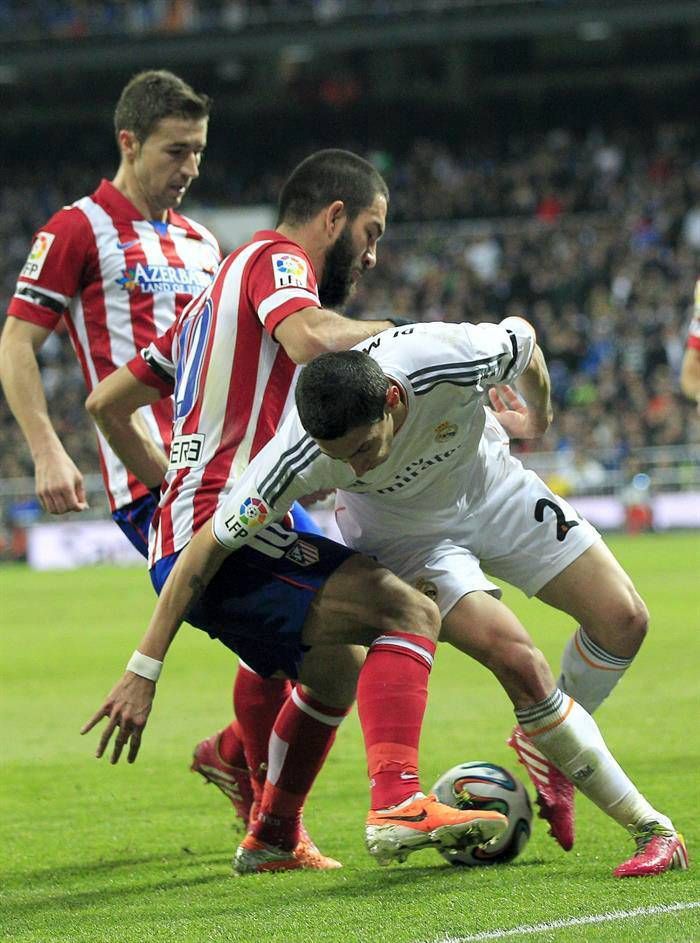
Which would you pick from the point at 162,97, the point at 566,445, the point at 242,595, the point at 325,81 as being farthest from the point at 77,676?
the point at 325,81

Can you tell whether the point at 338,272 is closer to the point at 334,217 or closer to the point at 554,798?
the point at 334,217

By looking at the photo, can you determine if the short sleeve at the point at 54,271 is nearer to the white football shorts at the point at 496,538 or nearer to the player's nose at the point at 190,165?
the player's nose at the point at 190,165

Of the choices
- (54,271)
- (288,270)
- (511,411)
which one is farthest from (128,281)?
(511,411)

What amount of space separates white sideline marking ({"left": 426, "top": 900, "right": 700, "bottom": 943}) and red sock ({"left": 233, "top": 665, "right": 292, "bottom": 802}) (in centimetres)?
192

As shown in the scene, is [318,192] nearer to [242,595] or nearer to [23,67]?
[242,595]

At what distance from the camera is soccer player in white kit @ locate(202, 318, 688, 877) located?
425cm

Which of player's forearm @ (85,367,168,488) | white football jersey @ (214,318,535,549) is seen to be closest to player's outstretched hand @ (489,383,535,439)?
white football jersey @ (214,318,535,549)

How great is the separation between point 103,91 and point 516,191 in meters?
10.8

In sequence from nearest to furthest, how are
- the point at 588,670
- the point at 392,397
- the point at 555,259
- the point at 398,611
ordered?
the point at 392,397 < the point at 398,611 < the point at 588,670 < the point at 555,259

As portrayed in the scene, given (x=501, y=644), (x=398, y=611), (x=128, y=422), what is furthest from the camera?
(x=128, y=422)

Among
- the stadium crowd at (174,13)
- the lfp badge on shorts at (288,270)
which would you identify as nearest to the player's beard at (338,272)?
the lfp badge on shorts at (288,270)

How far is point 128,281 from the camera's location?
601 centimetres

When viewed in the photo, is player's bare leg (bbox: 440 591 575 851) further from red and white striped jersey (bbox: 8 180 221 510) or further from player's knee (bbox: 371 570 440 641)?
red and white striped jersey (bbox: 8 180 221 510)

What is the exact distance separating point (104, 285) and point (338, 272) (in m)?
1.37
